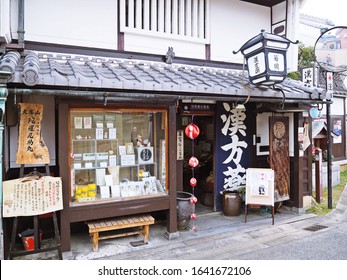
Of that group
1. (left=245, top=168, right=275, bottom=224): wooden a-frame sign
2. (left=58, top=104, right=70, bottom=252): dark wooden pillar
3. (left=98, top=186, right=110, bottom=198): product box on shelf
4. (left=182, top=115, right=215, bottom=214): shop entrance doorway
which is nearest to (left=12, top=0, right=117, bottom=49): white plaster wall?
(left=58, top=104, right=70, bottom=252): dark wooden pillar

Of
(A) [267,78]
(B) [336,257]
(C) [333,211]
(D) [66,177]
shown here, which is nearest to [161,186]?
(D) [66,177]

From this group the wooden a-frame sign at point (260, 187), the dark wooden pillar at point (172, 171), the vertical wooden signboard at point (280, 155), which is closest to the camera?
the dark wooden pillar at point (172, 171)

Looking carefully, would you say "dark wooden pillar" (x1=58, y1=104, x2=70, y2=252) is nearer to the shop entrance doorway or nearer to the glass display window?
the glass display window

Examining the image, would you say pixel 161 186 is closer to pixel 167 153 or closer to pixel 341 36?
pixel 167 153

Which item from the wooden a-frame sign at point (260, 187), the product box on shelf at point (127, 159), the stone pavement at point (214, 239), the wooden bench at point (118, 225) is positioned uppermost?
the product box on shelf at point (127, 159)

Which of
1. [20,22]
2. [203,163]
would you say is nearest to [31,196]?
[20,22]

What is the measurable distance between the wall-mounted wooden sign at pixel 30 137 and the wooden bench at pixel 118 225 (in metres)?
1.93

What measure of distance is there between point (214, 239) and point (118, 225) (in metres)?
2.55

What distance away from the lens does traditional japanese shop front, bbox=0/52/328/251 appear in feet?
19.6

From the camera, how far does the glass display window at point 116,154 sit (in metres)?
6.92

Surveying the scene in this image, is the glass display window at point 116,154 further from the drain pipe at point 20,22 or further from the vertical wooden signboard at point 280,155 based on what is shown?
the vertical wooden signboard at point 280,155

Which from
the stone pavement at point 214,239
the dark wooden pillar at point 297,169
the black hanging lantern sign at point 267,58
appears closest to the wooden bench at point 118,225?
the stone pavement at point 214,239

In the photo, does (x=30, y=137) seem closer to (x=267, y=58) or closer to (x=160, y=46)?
(x=160, y=46)

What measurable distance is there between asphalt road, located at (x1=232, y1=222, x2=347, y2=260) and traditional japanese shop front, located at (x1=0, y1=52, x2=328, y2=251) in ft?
7.43
